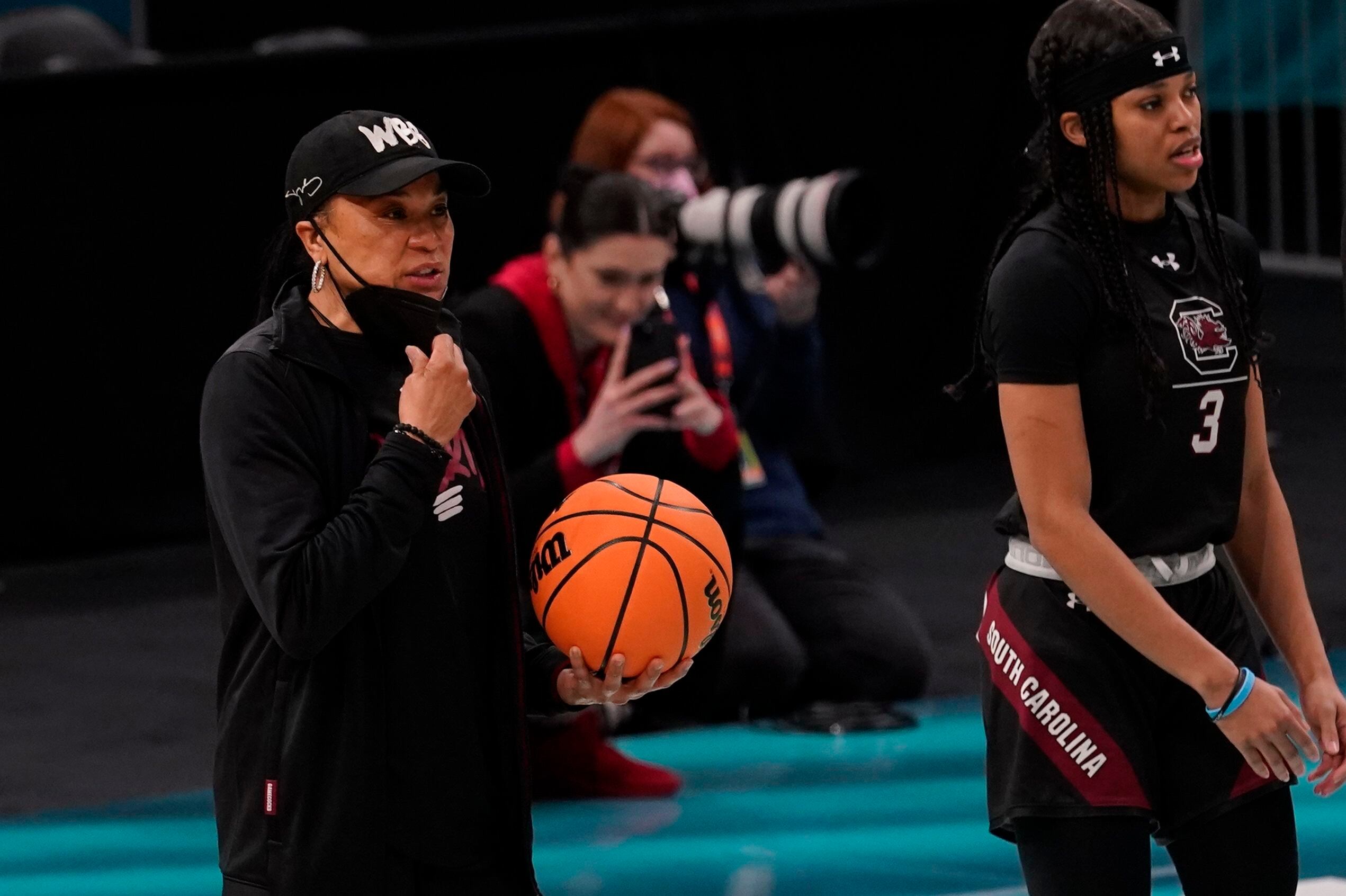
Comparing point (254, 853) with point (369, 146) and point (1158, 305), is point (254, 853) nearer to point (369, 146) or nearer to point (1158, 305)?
point (369, 146)

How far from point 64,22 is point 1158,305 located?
6.07m

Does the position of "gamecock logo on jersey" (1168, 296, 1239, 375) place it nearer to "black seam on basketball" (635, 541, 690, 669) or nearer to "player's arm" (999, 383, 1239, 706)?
"player's arm" (999, 383, 1239, 706)

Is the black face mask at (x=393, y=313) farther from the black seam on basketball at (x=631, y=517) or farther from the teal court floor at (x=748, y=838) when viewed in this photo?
the teal court floor at (x=748, y=838)

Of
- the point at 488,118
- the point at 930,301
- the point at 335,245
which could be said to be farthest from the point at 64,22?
the point at 335,245

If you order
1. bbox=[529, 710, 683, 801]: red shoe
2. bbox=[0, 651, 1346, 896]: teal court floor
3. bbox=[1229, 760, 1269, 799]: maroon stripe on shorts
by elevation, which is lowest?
bbox=[0, 651, 1346, 896]: teal court floor

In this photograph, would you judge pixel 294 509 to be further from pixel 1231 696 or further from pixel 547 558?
pixel 1231 696

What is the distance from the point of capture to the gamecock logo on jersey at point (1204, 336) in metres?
2.70

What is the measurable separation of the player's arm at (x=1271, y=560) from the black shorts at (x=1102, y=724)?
0.25 ft

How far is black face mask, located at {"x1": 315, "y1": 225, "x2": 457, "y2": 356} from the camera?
245 cm

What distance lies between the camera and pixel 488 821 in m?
2.49

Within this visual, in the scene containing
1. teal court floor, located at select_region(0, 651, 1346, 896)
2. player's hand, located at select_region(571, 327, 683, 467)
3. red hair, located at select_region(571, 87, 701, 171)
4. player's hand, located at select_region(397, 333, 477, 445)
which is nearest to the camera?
player's hand, located at select_region(397, 333, 477, 445)

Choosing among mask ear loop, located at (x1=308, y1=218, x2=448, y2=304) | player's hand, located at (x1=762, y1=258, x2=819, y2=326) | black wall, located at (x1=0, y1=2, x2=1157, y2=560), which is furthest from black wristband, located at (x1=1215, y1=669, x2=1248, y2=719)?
black wall, located at (x1=0, y1=2, x2=1157, y2=560)

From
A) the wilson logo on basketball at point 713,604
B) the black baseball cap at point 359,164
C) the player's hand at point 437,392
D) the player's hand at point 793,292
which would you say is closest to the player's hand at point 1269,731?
the wilson logo on basketball at point 713,604

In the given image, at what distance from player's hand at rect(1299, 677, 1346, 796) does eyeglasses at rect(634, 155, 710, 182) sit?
2.98m
